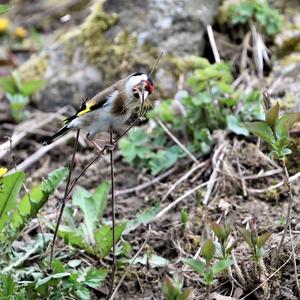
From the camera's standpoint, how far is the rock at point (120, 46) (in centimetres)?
423

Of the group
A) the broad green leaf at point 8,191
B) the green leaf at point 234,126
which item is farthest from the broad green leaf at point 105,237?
the green leaf at point 234,126

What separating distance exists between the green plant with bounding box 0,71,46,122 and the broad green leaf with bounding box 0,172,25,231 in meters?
1.78

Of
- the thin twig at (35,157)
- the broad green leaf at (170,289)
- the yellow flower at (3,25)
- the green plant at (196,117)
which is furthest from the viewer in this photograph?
the yellow flower at (3,25)

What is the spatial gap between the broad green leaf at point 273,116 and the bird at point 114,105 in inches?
18.7

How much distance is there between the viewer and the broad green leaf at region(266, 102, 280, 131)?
82.0 inches

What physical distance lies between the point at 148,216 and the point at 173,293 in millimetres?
900

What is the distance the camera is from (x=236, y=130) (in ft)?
10.8

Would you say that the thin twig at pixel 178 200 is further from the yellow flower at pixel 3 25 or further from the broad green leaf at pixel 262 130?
the yellow flower at pixel 3 25

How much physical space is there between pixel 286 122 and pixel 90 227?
1194 mm

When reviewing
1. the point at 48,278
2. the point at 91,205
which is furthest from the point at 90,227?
the point at 48,278

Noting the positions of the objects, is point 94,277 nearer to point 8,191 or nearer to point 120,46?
point 8,191

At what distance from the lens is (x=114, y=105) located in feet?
7.39

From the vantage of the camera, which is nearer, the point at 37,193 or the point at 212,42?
the point at 37,193

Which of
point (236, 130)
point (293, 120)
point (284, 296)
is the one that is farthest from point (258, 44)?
point (284, 296)
